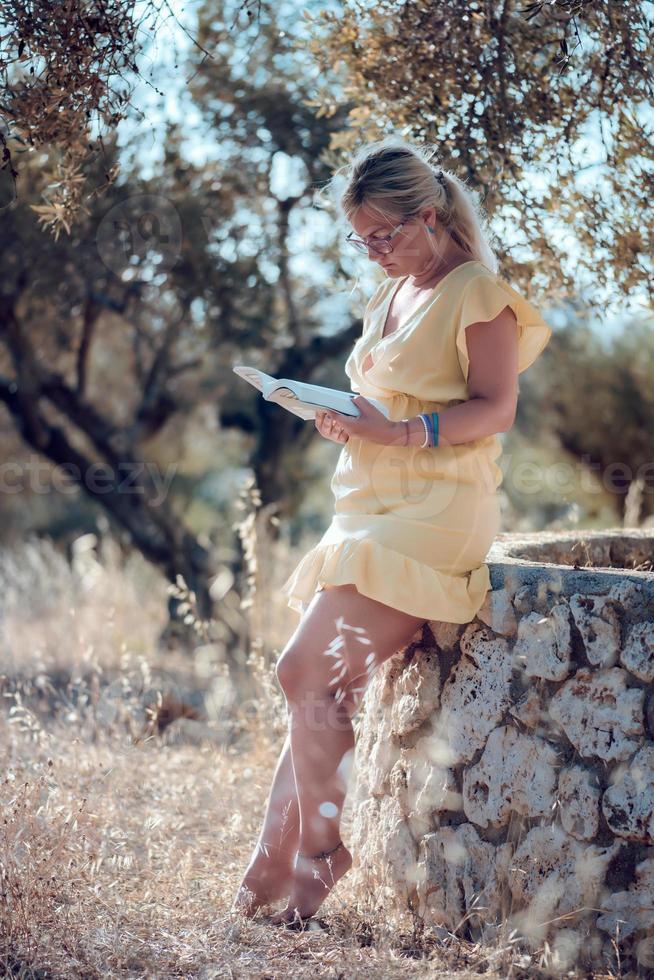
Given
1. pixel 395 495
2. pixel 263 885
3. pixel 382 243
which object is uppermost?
pixel 382 243

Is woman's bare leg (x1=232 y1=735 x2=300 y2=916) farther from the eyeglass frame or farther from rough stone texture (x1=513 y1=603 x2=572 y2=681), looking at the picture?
the eyeglass frame

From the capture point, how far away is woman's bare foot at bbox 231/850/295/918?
106 inches

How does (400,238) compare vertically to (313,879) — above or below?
above

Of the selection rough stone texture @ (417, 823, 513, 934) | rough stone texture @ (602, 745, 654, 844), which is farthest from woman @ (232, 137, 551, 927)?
rough stone texture @ (602, 745, 654, 844)

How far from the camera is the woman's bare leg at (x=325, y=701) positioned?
8.32 ft

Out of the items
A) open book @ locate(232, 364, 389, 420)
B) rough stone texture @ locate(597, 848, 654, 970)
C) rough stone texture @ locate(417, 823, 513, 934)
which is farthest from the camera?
rough stone texture @ locate(417, 823, 513, 934)

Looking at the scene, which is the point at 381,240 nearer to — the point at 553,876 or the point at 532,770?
the point at 532,770

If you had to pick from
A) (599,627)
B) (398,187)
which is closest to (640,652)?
(599,627)

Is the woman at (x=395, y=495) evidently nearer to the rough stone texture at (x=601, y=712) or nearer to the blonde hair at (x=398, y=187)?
the blonde hair at (x=398, y=187)

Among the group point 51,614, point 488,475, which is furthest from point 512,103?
point 51,614

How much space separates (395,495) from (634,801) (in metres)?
0.93

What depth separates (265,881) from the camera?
2713 millimetres

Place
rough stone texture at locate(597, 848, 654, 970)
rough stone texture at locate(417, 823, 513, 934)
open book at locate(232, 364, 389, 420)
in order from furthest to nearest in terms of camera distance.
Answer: rough stone texture at locate(417, 823, 513, 934) → open book at locate(232, 364, 389, 420) → rough stone texture at locate(597, 848, 654, 970)

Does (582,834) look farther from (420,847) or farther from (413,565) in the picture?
(413,565)
